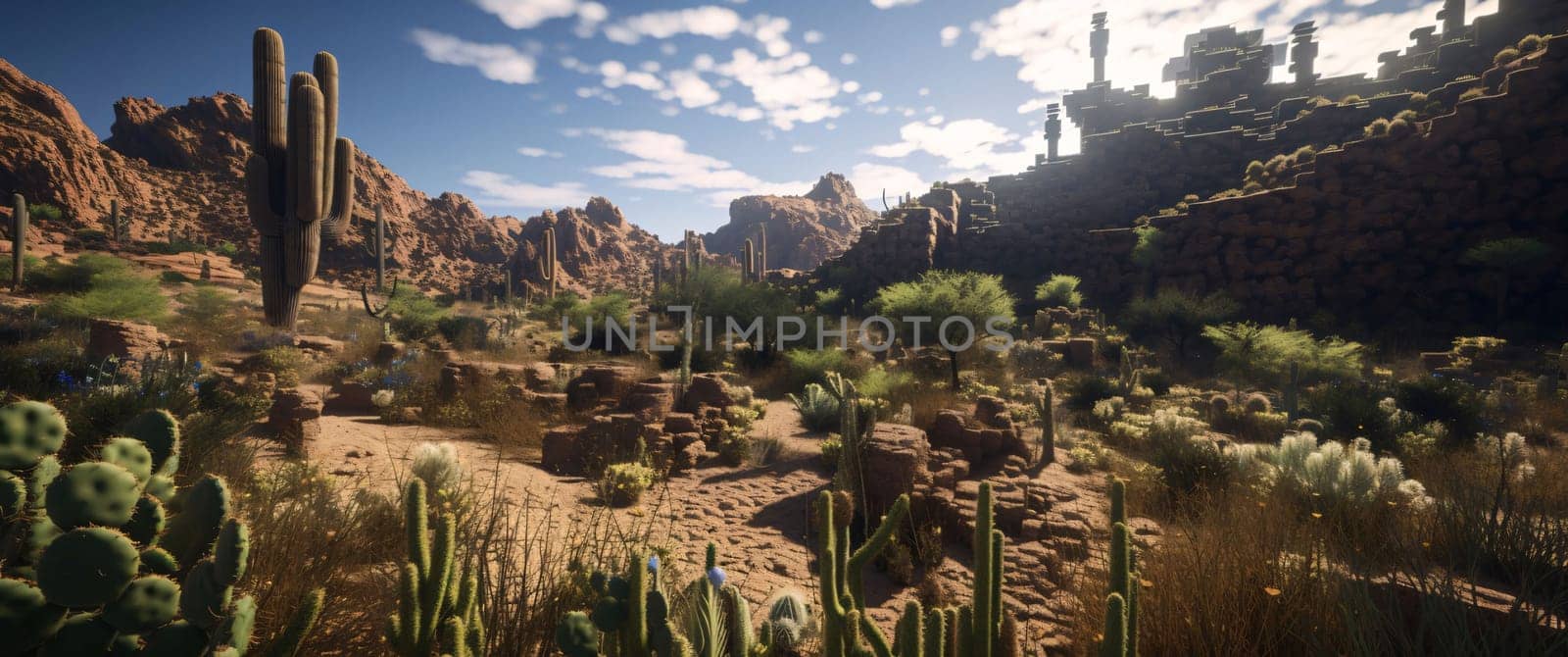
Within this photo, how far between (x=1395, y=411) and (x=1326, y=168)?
17.9 m

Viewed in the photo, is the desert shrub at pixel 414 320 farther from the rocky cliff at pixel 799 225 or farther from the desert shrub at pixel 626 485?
the rocky cliff at pixel 799 225

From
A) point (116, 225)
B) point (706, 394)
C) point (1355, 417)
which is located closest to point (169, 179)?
point (116, 225)

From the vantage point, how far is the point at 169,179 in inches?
1538

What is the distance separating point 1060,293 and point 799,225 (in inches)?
2158

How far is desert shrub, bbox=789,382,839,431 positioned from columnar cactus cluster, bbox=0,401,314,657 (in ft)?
26.5

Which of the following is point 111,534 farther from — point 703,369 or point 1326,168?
point 1326,168

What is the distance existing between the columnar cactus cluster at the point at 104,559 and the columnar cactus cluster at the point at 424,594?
0.81 feet

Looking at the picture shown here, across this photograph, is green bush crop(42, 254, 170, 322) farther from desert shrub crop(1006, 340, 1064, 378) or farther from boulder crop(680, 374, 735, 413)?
desert shrub crop(1006, 340, 1064, 378)

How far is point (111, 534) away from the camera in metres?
1.51

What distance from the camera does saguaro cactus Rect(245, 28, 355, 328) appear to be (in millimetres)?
8500

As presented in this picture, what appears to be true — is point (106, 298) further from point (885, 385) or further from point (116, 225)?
point (116, 225)

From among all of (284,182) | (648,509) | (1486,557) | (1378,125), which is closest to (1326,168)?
(1378,125)

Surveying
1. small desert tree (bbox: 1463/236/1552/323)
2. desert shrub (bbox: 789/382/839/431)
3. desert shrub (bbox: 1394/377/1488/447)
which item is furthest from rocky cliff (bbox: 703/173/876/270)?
desert shrub (bbox: 1394/377/1488/447)

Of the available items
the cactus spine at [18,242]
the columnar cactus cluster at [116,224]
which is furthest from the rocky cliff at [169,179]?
the cactus spine at [18,242]
